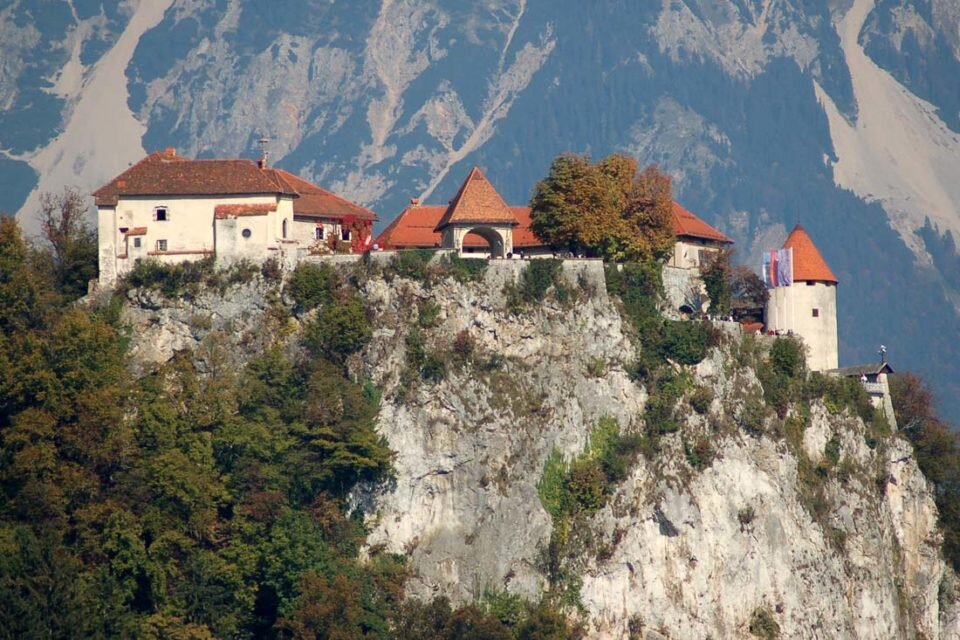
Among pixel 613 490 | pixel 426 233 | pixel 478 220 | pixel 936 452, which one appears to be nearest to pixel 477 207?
pixel 478 220

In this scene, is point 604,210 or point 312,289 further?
point 604,210

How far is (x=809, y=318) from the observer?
105 m

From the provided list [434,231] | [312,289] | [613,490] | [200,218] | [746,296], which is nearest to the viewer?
[613,490]

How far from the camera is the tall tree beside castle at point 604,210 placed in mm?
100500

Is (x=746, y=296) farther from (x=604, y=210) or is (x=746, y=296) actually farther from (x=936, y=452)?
(x=936, y=452)

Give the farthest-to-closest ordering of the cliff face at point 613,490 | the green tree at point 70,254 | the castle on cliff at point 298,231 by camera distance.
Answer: the green tree at point 70,254, the castle on cliff at point 298,231, the cliff face at point 613,490

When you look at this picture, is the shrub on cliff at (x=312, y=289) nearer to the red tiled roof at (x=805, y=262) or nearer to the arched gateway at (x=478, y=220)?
the arched gateway at (x=478, y=220)

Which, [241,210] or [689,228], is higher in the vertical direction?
[241,210]

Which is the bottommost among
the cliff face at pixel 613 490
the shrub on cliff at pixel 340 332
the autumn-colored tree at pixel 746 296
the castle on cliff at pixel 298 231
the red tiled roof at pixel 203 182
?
the cliff face at pixel 613 490

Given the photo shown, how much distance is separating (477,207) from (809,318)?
50.0 feet

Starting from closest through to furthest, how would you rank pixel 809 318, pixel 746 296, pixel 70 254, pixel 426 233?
pixel 70 254, pixel 426 233, pixel 809 318, pixel 746 296

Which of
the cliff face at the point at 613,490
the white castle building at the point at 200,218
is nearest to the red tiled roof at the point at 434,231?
the white castle building at the point at 200,218

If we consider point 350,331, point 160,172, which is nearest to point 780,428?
point 350,331

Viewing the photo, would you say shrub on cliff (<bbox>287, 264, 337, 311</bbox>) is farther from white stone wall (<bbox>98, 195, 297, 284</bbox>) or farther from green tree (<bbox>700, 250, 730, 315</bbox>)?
green tree (<bbox>700, 250, 730, 315</bbox>)
